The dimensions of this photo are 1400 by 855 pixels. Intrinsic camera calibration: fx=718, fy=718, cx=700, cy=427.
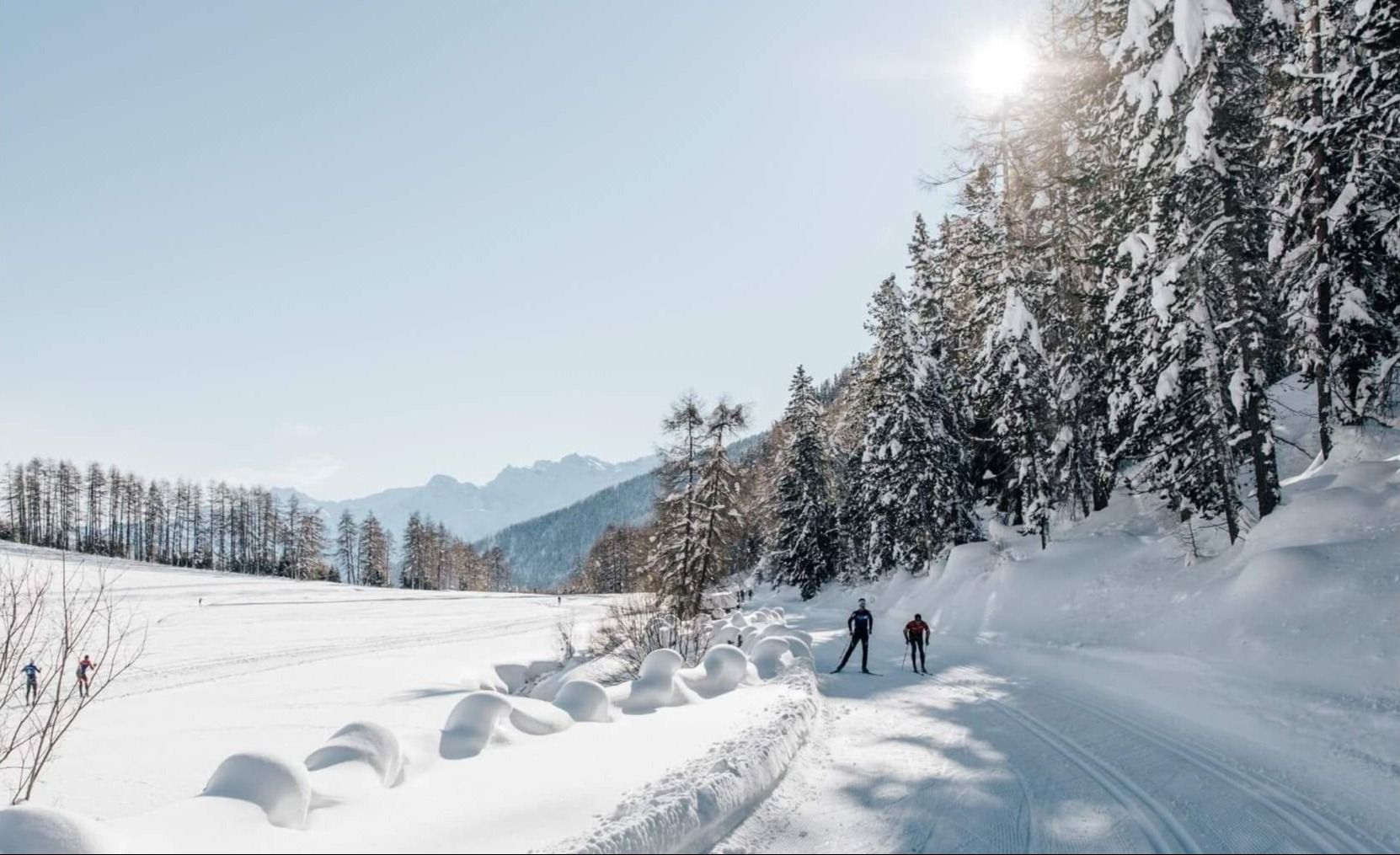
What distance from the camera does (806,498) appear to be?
45.1m

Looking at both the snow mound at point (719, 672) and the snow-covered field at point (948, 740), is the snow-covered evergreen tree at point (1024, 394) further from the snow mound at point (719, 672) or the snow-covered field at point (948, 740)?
the snow mound at point (719, 672)

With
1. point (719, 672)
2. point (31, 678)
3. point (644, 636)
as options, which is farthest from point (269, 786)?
point (31, 678)

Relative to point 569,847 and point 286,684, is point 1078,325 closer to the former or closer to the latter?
point 569,847

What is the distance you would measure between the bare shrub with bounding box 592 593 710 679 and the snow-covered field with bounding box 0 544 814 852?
5.15 meters

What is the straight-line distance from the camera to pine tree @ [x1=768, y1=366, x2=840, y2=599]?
44.5 metres

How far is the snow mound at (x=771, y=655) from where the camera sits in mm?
14039

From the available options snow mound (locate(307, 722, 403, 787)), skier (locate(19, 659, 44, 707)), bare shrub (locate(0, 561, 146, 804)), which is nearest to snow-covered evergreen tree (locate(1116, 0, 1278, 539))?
snow mound (locate(307, 722, 403, 787))

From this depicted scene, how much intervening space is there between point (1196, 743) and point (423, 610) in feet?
199

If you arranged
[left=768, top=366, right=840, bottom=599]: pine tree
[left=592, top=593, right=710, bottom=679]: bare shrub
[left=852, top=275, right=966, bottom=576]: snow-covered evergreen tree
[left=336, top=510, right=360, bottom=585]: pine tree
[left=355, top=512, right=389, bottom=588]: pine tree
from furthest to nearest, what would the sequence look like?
[left=336, top=510, right=360, bottom=585]: pine tree < [left=355, top=512, right=389, bottom=588]: pine tree < [left=768, top=366, right=840, bottom=599]: pine tree < [left=852, top=275, right=966, bottom=576]: snow-covered evergreen tree < [left=592, top=593, right=710, bottom=679]: bare shrub

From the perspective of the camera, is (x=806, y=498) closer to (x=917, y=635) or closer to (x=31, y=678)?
(x=917, y=635)

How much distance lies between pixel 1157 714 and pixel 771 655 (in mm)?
6781

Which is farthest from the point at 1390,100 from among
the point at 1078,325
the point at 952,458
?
the point at 952,458

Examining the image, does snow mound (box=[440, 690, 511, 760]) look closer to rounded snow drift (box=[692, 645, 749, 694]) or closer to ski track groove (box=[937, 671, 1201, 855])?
rounded snow drift (box=[692, 645, 749, 694])

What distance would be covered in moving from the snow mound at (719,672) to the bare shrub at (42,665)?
7.50 m
